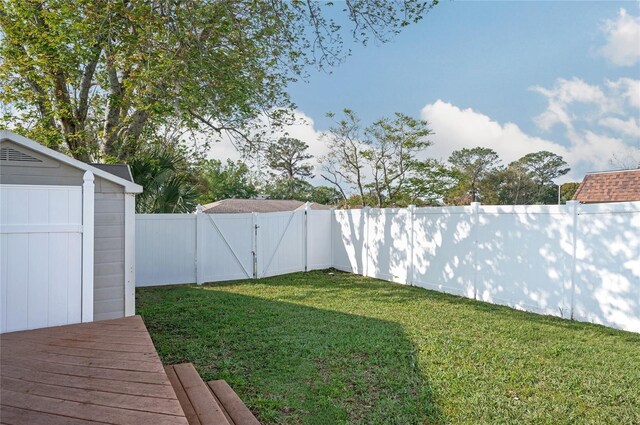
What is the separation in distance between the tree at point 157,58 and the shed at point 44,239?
2570mm

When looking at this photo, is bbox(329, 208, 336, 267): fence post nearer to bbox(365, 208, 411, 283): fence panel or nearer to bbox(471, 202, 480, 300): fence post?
bbox(365, 208, 411, 283): fence panel

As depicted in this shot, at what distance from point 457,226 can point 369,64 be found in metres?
5.47

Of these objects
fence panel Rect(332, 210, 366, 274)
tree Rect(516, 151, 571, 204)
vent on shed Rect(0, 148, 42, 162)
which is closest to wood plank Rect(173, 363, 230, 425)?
vent on shed Rect(0, 148, 42, 162)

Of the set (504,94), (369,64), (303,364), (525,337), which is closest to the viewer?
(303,364)

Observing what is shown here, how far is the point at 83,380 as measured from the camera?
2129mm

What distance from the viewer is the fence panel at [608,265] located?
189 inches

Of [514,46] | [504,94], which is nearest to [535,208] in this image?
[514,46]

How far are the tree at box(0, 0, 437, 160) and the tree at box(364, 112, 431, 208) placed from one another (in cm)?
806

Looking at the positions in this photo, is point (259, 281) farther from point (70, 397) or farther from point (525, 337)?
point (70, 397)

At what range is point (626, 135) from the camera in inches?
621

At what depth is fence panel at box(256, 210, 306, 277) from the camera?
30.8 ft

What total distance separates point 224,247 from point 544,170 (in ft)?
106

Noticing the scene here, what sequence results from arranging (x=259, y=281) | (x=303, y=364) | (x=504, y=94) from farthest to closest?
(x=504, y=94)
(x=259, y=281)
(x=303, y=364)

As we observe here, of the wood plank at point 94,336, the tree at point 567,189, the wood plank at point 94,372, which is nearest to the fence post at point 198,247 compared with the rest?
the wood plank at point 94,336
